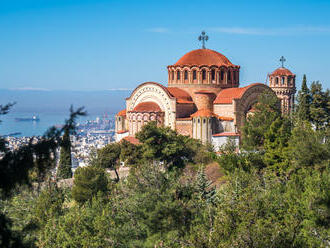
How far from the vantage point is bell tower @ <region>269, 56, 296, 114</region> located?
46.8 meters

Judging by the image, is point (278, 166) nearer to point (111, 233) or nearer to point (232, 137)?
point (232, 137)

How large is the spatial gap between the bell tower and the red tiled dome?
40.5 feet

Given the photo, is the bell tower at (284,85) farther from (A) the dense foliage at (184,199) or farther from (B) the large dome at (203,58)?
(A) the dense foliage at (184,199)

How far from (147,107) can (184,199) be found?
20267mm

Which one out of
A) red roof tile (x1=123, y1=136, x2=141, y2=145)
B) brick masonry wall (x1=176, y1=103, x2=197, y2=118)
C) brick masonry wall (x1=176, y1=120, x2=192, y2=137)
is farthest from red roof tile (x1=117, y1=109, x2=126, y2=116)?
brick masonry wall (x1=176, y1=120, x2=192, y2=137)

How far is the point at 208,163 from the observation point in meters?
35.2

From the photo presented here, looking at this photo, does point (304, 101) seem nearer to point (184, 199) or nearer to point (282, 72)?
point (282, 72)

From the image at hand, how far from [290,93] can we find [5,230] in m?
41.0

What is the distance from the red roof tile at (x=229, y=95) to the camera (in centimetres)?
4006

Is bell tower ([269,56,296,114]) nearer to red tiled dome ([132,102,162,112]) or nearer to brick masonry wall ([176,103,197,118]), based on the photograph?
brick masonry wall ([176,103,197,118])

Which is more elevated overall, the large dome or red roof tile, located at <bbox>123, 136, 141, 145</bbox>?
the large dome

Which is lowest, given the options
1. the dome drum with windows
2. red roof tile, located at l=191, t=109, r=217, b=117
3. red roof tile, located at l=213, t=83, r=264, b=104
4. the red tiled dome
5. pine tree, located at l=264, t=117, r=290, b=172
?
pine tree, located at l=264, t=117, r=290, b=172

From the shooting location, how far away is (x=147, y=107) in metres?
41.0

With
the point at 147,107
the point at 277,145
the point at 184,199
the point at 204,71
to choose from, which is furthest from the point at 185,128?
the point at 184,199
